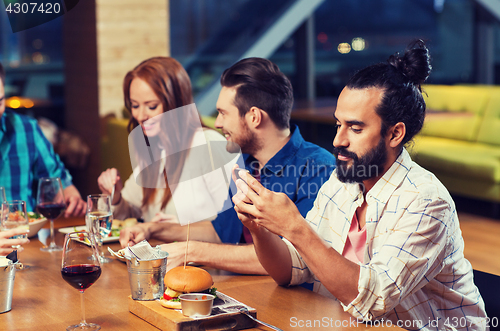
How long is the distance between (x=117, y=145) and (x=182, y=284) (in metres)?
2.86

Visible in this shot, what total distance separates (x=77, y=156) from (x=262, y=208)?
341cm

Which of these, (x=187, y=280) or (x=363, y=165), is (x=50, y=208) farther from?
(x=363, y=165)

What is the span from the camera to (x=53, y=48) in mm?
10492

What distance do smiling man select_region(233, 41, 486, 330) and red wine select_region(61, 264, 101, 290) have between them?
357 mm

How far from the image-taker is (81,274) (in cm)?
114

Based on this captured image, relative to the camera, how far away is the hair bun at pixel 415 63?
1.40 meters

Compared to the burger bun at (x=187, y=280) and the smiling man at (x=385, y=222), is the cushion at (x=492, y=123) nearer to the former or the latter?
the smiling man at (x=385, y=222)

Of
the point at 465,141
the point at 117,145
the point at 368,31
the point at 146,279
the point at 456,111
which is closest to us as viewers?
the point at 146,279

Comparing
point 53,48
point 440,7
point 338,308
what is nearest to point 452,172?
point 440,7

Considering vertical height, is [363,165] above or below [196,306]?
above

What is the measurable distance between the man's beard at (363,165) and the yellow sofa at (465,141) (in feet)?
9.58

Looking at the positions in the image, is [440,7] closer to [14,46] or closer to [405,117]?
[405,117]

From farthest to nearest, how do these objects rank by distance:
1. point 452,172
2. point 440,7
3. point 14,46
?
point 14,46 → point 440,7 → point 452,172

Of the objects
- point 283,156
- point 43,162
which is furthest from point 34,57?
point 283,156
